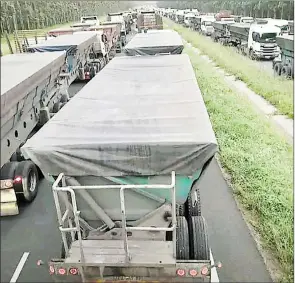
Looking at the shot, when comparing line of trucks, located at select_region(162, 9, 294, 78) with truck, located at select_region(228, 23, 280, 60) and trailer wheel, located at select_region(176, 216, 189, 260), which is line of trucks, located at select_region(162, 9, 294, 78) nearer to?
truck, located at select_region(228, 23, 280, 60)

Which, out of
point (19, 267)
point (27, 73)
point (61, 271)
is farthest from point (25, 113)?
point (61, 271)

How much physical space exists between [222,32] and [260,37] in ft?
34.0

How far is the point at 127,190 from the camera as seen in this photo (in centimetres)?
407

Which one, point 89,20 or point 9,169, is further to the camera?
point 89,20

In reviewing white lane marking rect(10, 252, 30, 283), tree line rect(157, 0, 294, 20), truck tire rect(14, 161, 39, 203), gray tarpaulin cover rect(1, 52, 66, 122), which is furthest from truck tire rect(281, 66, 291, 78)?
white lane marking rect(10, 252, 30, 283)

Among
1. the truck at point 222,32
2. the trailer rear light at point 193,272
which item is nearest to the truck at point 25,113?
the trailer rear light at point 193,272

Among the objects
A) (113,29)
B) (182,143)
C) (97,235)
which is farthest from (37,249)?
(113,29)

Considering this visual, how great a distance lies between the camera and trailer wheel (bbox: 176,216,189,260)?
14.2 ft

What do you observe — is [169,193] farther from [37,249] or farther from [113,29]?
[113,29]

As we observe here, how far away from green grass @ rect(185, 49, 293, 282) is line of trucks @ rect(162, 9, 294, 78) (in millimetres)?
5673

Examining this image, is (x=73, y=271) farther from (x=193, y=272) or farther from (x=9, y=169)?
(x=9, y=169)

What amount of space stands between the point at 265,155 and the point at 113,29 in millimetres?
19529

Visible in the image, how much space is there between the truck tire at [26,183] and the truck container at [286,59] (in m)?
12.7

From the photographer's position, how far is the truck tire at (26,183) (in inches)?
269
